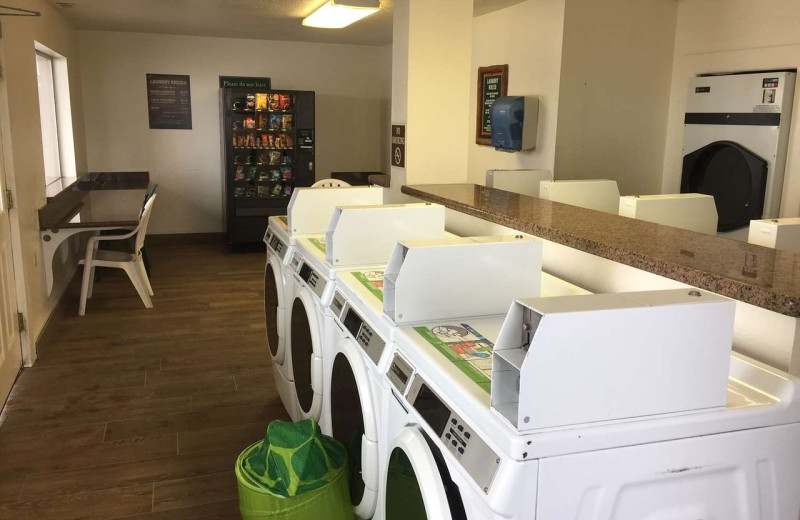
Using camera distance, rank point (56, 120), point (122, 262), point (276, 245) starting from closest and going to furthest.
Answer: point (276, 245)
point (122, 262)
point (56, 120)

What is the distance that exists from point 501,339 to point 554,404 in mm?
150

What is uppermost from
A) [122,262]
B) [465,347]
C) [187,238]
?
[465,347]

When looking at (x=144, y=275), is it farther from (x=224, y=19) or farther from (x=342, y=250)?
(x=342, y=250)

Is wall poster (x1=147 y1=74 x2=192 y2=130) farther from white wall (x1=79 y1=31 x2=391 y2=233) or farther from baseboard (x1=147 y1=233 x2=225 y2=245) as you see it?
baseboard (x1=147 y1=233 x2=225 y2=245)

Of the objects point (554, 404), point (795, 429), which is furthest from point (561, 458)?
point (795, 429)

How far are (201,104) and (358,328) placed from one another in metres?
6.21

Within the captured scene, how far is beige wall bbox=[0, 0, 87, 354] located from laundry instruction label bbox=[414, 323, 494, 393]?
307cm

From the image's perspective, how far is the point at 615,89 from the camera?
203 inches

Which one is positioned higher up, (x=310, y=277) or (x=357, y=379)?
(x=310, y=277)

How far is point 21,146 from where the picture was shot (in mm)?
4078

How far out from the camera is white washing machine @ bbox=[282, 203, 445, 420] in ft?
8.03

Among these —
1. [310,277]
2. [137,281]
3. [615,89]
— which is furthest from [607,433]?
[137,281]

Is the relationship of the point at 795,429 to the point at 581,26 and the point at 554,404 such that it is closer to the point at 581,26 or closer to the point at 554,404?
the point at 554,404

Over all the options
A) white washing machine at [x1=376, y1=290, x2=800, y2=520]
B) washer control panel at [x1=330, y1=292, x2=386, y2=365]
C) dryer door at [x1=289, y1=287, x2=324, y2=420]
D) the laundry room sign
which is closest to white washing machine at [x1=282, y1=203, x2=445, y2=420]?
dryer door at [x1=289, y1=287, x2=324, y2=420]
